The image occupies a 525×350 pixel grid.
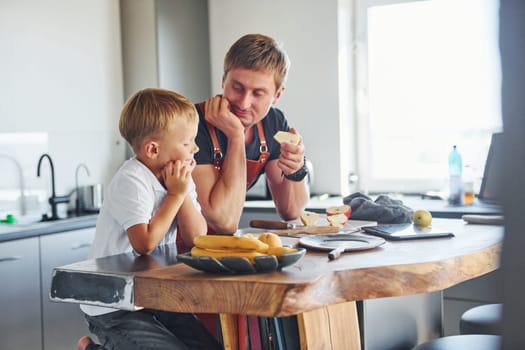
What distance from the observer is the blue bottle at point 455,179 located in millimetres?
3051

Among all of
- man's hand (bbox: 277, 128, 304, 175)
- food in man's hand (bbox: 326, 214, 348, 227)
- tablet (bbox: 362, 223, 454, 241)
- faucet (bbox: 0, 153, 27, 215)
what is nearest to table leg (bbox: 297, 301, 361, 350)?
tablet (bbox: 362, 223, 454, 241)

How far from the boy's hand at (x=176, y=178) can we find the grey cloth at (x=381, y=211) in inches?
27.6

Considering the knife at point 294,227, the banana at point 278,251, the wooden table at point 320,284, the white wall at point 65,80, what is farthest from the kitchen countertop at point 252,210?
the banana at point 278,251

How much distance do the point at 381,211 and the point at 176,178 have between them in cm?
75

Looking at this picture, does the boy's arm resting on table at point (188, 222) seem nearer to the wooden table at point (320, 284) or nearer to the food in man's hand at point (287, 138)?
the wooden table at point (320, 284)

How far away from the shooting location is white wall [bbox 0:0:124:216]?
128 inches

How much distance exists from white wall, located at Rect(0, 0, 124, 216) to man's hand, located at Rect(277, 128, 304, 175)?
1.83 meters

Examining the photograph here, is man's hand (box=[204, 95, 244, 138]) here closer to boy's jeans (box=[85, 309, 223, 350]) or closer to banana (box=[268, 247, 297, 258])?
boy's jeans (box=[85, 309, 223, 350])

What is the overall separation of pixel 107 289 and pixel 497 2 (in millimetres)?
1095

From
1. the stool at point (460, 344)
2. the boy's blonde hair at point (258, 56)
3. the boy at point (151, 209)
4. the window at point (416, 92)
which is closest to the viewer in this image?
the boy at point (151, 209)

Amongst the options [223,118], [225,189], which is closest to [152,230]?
[225,189]

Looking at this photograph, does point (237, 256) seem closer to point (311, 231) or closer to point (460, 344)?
point (311, 231)

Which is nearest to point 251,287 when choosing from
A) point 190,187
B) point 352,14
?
point 190,187

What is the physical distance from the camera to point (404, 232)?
172cm
